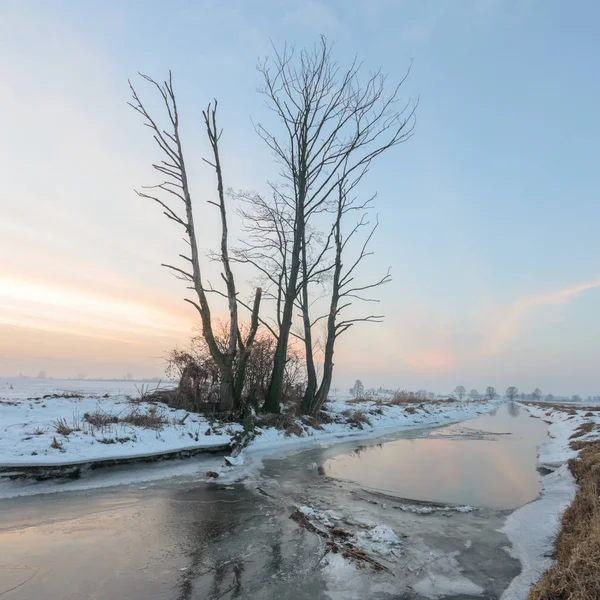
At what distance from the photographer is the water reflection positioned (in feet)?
24.2

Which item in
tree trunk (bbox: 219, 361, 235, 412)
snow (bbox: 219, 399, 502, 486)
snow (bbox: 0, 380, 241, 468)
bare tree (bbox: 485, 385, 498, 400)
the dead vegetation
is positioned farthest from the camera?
bare tree (bbox: 485, 385, 498, 400)

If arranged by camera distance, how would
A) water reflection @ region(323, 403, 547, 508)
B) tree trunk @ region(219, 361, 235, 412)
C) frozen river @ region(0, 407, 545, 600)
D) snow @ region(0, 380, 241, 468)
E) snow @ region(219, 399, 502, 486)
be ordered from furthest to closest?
1. tree trunk @ region(219, 361, 235, 412)
2. snow @ region(219, 399, 502, 486)
3. snow @ region(0, 380, 241, 468)
4. water reflection @ region(323, 403, 547, 508)
5. frozen river @ region(0, 407, 545, 600)

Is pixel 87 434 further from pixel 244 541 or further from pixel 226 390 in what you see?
pixel 244 541

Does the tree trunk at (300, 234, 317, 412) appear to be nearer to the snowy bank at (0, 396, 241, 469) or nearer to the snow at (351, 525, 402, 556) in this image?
the snowy bank at (0, 396, 241, 469)

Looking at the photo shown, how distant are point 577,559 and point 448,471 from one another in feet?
23.0

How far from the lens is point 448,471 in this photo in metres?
9.55

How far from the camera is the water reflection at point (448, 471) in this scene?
7.38 metres

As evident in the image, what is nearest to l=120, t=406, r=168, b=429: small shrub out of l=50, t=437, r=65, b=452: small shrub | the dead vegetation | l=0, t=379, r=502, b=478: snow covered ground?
l=0, t=379, r=502, b=478: snow covered ground

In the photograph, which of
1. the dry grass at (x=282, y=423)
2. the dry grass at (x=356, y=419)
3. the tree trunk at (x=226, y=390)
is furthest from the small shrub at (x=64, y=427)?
the dry grass at (x=356, y=419)

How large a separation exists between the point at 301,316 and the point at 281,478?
11.6 m

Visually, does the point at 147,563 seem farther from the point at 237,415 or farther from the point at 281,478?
the point at 237,415

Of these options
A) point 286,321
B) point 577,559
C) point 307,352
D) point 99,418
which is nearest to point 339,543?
point 577,559

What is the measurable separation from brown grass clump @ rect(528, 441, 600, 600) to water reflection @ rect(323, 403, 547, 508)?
1864 millimetres

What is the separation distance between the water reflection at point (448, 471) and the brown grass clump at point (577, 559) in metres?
1.86
